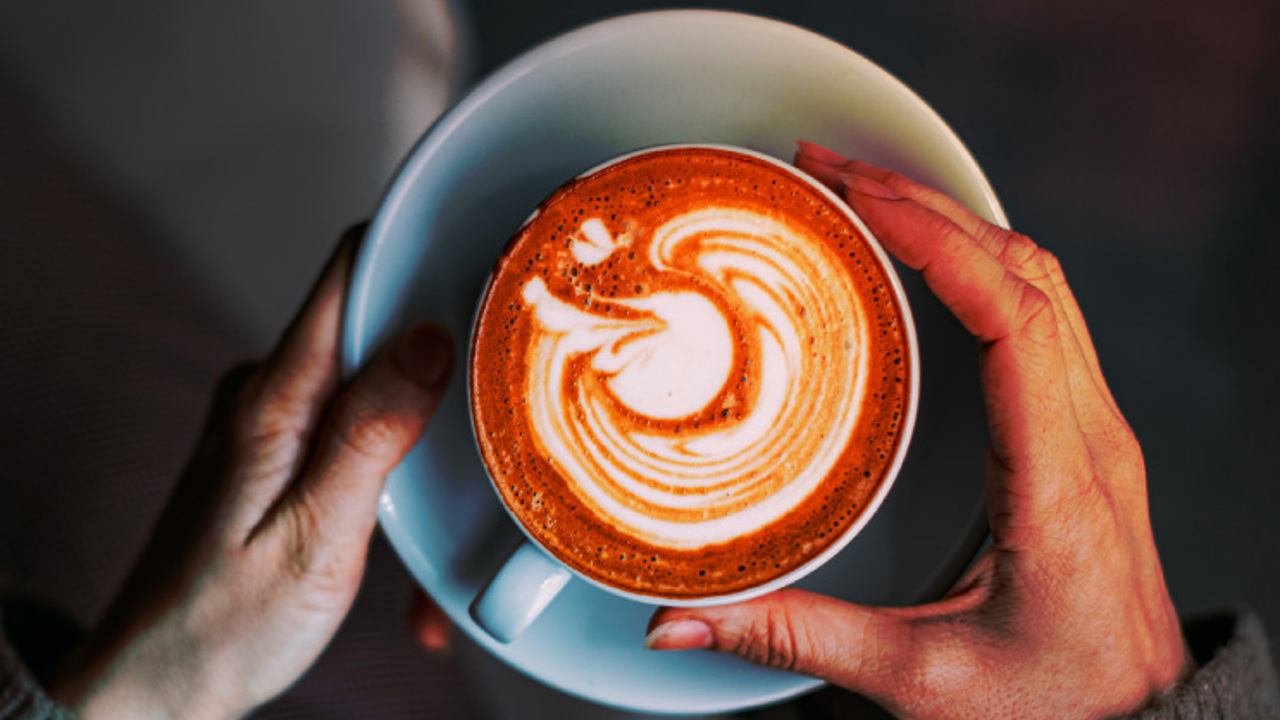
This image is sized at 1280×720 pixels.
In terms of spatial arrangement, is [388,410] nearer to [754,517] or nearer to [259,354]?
[754,517]

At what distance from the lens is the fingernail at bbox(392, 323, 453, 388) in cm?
97

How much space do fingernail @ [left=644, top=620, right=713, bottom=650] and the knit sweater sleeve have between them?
51cm

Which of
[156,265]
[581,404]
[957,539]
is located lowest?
[156,265]

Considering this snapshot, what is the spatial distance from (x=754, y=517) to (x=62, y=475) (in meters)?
1.15

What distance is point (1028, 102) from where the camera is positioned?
4.51 ft

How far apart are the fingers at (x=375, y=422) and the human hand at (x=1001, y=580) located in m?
0.38

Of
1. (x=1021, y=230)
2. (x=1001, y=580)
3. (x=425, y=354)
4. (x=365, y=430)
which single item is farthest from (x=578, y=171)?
(x=1021, y=230)

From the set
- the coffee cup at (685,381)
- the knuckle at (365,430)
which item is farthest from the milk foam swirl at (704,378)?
the knuckle at (365,430)

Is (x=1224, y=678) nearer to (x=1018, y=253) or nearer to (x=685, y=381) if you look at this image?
(x=1018, y=253)

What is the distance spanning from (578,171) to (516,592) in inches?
20.0

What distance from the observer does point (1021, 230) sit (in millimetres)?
1381

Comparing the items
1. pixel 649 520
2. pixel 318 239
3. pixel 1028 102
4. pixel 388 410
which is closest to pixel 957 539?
pixel 649 520

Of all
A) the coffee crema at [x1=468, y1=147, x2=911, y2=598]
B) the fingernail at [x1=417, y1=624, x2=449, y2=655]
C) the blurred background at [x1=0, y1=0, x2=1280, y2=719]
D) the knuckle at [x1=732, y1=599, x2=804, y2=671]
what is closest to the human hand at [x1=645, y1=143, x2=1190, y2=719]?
the knuckle at [x1=732, y1=599, x2=804, y2=671]

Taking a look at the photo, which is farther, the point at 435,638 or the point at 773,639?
the point at 435,638
